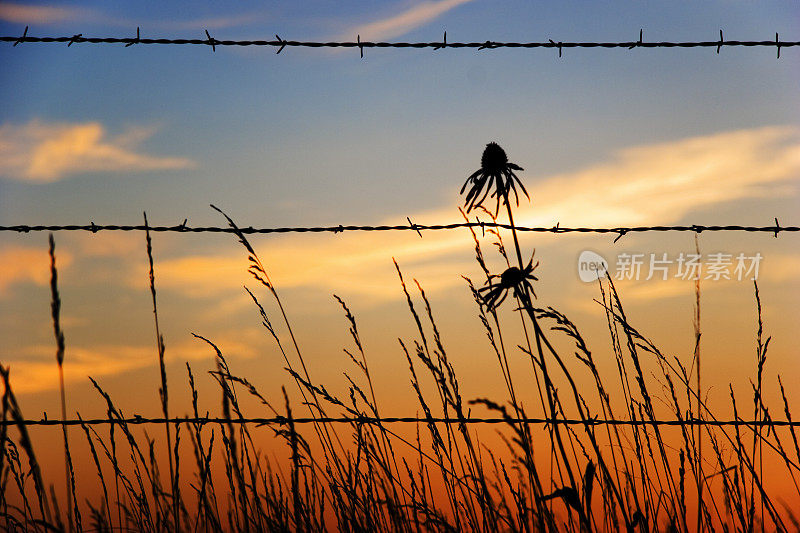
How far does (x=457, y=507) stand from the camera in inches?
94.5

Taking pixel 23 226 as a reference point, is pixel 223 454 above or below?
below

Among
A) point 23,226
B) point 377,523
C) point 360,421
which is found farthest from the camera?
point 23,226

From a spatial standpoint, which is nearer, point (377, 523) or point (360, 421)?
point (377, 523)

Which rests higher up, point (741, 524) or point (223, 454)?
point (223, 454)

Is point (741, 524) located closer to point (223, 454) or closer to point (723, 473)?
point (723, 473)

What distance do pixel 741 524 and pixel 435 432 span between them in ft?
Answer: 2.90

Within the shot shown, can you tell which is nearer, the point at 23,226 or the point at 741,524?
the point at 741,524

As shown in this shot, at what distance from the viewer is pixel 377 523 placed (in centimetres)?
234

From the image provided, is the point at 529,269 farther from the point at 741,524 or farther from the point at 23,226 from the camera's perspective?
the point at 23,226

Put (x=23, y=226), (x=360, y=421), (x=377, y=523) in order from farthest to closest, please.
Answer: (x=23, y=226)
(x=360, y=421)
(x=377, y=523)

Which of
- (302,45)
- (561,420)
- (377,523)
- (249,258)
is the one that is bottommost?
(377,523)

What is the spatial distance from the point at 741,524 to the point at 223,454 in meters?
1.45

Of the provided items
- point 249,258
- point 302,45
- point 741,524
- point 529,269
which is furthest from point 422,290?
point 741,524

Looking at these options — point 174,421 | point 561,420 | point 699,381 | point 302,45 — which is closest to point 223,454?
point 174,421
